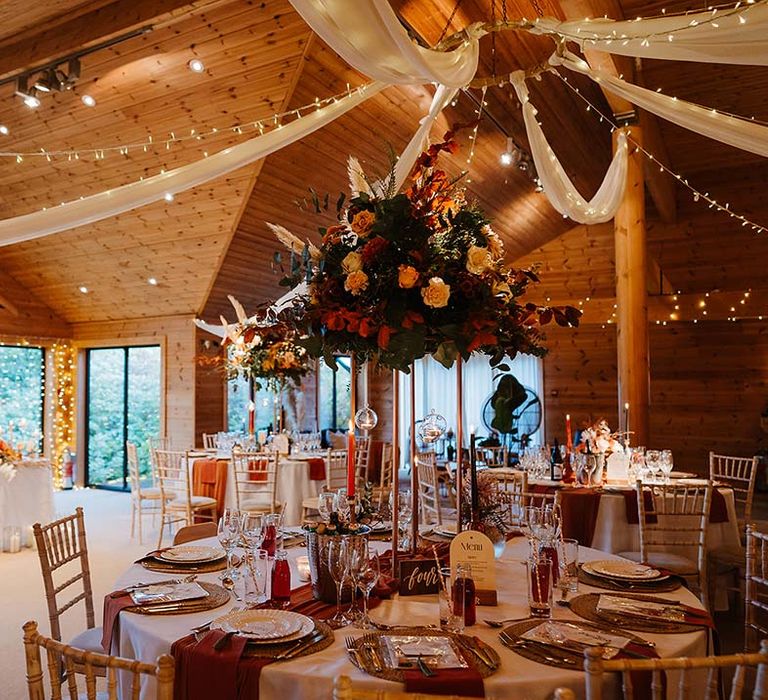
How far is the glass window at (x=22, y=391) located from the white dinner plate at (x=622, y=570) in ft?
31.5

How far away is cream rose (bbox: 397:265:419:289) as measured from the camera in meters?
1.97

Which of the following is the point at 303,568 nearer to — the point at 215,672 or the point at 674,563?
the point at 215,672

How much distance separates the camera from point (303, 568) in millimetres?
2400

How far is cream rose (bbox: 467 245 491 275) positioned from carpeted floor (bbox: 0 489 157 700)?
3.12 meters

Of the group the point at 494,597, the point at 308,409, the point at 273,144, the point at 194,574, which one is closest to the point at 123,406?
the point at 308,409

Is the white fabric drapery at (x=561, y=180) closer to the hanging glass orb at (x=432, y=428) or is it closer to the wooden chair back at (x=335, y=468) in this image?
the hanging glass orb at (x=432, y=428)

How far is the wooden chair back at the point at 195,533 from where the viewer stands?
10.3ft

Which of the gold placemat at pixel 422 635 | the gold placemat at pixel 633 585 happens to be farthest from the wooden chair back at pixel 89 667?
the gold placemat at pixel 633 585

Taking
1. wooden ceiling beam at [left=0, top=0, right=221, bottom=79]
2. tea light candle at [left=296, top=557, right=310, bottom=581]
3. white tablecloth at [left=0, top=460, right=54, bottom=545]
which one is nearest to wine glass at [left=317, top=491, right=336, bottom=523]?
tea light candle at [left=296, top=557, right=310, bottom=581]

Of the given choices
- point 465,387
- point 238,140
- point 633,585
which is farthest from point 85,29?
point 465,387

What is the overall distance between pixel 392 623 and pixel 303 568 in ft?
1.88

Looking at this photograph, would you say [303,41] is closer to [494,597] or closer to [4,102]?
[4,102]

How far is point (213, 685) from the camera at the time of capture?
1604 millimetres

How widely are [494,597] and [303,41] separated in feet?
15.6
